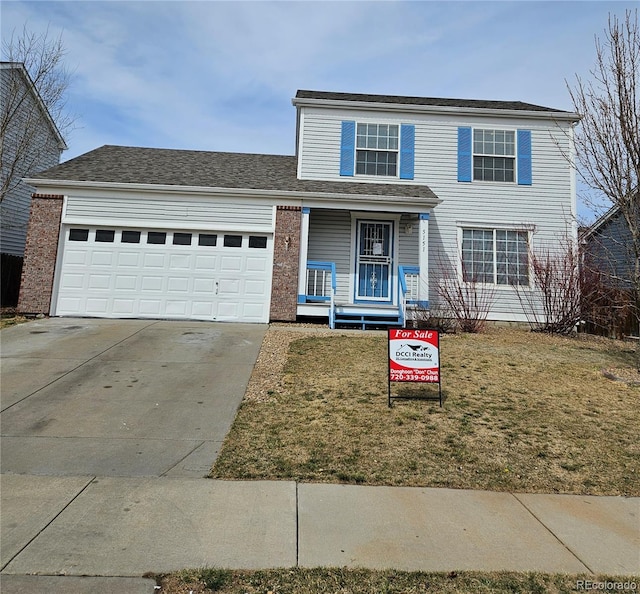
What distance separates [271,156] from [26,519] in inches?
564

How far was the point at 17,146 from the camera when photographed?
13.8 meters

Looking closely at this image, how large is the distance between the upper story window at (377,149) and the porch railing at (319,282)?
132 inches

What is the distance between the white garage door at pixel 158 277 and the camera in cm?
1153

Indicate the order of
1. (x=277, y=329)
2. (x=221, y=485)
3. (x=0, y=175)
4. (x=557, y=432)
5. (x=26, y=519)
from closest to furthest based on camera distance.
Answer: (x=26, y=519) → (x=221, y=485) → (x=557, y=432) → (x=277, y=329) → (x=0, y=175)

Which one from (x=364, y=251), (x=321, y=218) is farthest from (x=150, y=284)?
(x=364, y=251)

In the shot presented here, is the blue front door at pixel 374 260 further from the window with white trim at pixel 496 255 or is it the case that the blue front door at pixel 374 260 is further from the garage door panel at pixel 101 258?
the garage door panel at pixel 101 258

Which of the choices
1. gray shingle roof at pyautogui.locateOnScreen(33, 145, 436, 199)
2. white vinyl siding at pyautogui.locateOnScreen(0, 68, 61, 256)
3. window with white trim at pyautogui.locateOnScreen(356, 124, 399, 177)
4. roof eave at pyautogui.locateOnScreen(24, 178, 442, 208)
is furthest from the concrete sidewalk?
white vinyl siding at pyautogui.locateOnScreen(0, 68, 61, 256)

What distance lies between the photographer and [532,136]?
13.6 meters

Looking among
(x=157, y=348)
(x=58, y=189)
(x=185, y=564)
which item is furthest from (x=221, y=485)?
(x=58, y=189)

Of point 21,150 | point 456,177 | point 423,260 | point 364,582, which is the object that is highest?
point 21,150

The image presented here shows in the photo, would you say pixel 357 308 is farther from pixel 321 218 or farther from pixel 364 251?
pixel 321 218

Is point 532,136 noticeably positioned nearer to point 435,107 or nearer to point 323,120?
point 435,107

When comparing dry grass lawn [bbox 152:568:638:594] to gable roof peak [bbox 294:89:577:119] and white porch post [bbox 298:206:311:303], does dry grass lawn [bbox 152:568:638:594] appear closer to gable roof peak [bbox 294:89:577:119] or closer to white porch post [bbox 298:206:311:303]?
white porch post [bbox 298:206:311:303]

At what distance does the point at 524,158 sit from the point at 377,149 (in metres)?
4.64
